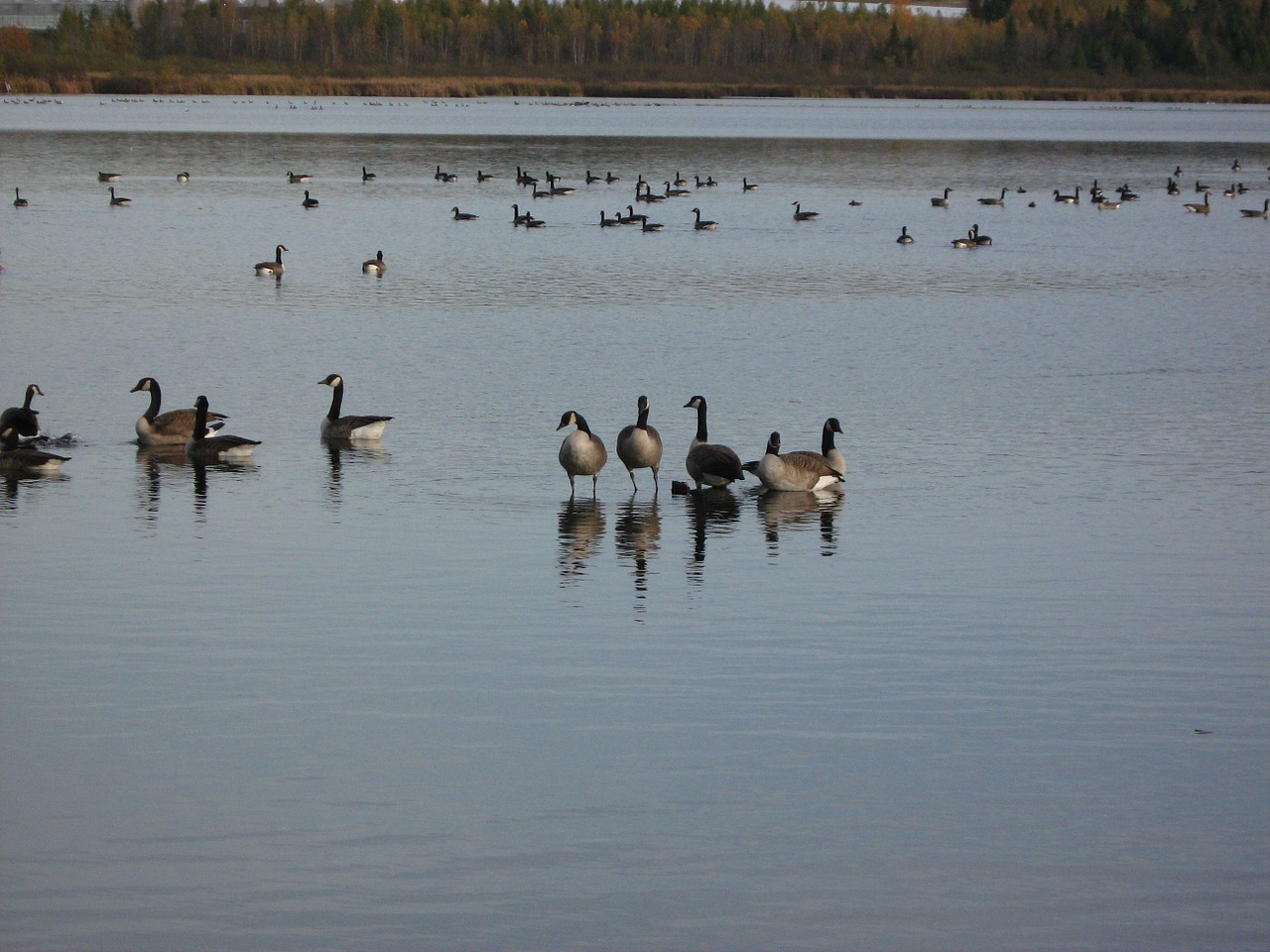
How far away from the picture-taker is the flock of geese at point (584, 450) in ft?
64.5

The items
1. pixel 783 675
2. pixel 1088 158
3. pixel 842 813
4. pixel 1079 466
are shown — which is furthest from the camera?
pixel 1088 158

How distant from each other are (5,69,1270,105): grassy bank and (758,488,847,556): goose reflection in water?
12573cm

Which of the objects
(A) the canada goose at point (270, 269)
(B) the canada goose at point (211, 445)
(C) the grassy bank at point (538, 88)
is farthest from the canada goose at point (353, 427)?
(C) the grassy bank at point (538, 88)

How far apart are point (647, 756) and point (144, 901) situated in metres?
3.35

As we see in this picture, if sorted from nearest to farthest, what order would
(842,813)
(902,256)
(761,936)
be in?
1. (761,936)
2. (842,813)
3. (902,256)

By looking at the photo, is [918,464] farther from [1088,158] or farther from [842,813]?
[1088,158]

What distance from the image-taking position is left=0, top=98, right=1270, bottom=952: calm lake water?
925cm

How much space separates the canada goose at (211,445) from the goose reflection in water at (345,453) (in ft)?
3.23

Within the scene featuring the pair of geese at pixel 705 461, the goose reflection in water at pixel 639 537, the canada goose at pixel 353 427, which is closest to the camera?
the goose reflection in water at pixel 639 537

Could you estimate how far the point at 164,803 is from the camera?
33.8 ft

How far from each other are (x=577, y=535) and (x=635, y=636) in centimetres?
390

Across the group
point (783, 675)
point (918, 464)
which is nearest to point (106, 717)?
point (783, 675)

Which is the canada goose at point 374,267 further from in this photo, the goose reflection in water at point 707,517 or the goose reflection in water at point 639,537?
the goose reflection in water at point 639,537

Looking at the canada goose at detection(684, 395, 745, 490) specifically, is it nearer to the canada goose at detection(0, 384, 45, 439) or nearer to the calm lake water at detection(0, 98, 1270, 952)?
the calm lake water at detection(0, 98, 1270, 952)
